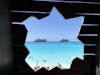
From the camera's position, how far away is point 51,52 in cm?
172

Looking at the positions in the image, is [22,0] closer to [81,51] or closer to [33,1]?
[33,1]

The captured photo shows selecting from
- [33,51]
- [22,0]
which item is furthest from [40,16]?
[33,51]

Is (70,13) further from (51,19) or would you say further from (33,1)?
(33,1)

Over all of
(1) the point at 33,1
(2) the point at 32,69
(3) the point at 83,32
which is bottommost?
(2) the point at 32,69

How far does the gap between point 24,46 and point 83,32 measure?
544 mm

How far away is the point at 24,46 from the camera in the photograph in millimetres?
1707

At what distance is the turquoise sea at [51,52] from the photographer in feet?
5.60

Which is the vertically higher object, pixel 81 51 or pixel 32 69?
pixel 81 51

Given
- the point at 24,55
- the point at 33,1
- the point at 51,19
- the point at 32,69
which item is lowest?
the point at 32,69

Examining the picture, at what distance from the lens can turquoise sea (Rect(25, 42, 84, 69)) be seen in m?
1.71

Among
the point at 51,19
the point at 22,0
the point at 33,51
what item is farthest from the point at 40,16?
the point at 33,51

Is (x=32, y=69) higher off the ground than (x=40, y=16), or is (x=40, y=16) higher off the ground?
(x=40, y=16)

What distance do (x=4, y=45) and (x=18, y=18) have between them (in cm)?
26

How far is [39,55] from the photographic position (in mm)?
1713
